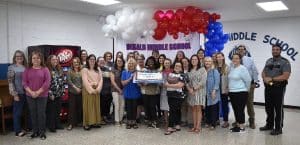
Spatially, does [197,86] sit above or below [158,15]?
below

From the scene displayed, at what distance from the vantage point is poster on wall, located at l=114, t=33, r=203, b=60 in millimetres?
6723

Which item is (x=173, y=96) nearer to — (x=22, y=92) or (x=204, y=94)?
(x=204, y=94)

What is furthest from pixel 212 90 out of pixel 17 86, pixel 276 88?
pixel 17 86

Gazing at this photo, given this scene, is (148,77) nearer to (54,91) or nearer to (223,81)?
(223,81)

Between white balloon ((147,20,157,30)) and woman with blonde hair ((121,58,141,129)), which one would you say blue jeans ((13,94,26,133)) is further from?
white balloon ((147,20,157,30))

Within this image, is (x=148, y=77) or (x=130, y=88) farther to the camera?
(x=130, y=88)

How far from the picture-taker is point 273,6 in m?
6.61

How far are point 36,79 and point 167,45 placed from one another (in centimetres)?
318

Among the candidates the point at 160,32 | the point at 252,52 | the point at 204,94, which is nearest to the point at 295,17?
the point at 252,52

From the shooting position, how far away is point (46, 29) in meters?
6.91

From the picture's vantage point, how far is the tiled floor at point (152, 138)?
465cm

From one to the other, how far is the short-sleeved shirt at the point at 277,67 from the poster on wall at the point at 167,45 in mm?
1988

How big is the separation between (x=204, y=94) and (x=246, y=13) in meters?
3.49

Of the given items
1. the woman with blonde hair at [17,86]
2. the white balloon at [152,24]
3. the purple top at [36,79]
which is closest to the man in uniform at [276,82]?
the white balloon at [152,24]
